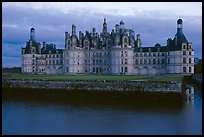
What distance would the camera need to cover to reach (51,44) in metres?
67.4

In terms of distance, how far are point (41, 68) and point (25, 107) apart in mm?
42021

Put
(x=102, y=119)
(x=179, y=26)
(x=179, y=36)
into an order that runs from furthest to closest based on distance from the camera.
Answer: (x=179, y=26) → (x=179, y=36) → (x=102, y=119)

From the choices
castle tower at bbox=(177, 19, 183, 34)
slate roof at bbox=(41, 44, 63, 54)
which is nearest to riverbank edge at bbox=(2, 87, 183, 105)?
castle tower at bbox=(177, 19, 183, 34)

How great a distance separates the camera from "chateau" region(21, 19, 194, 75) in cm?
5262

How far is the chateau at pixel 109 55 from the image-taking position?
52625 mm

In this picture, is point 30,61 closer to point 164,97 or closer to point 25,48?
point 25,48

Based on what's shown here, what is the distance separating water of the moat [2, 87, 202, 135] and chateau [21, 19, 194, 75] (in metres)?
31.7

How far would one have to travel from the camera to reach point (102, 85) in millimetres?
27000

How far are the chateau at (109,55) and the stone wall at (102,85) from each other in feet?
81.7

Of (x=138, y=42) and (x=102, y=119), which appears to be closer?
(x=102, y=119)

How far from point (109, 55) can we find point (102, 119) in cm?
4120

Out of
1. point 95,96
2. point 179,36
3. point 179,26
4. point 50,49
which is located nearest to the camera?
point 95,96

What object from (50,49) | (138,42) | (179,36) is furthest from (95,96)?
(50,49)

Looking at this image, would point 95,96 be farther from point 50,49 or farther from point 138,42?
point 50,49
